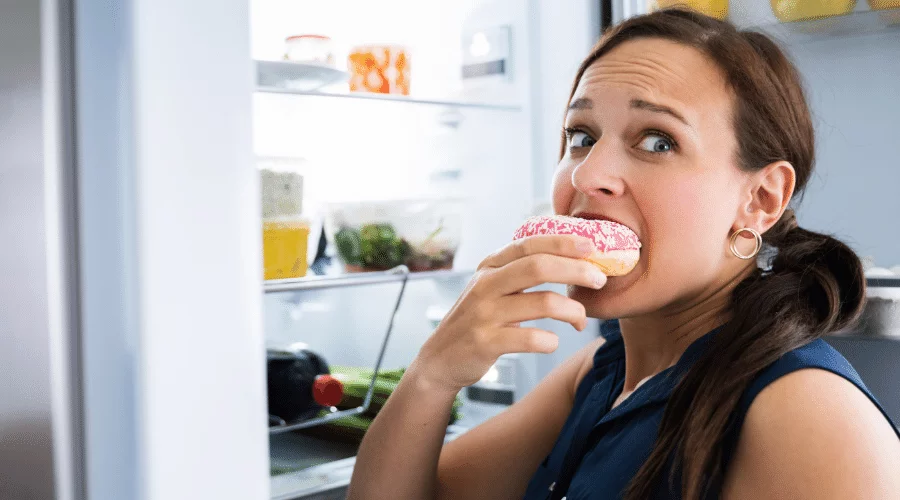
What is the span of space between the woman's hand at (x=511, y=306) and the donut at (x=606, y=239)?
0.02 m

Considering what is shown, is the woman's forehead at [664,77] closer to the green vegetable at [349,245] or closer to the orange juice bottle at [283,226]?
the orange juice bottle at [283,226]

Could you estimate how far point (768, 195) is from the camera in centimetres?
112

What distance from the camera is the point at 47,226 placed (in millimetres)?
729

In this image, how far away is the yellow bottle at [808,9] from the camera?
1376 millimetres

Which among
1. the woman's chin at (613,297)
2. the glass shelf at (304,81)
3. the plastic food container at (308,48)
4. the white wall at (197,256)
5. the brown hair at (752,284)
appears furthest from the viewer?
the plastic food container at (308,48)

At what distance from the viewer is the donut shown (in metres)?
1.01

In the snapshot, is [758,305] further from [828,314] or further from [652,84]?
[652,84]

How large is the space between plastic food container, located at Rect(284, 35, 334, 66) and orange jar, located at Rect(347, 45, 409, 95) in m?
0.13

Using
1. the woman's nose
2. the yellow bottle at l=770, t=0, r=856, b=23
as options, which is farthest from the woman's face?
the yellow bottle at l=770, t=0, r=856, b=23

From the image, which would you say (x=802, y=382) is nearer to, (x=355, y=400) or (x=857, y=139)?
(x=857, y=139)

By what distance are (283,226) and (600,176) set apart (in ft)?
2.36

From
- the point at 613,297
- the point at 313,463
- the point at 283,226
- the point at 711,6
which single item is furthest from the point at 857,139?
the point at 313,463

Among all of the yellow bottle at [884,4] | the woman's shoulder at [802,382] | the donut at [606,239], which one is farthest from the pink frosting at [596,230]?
the yellow bottle at [884,4]

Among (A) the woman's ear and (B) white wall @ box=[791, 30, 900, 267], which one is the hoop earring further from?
(B) white wall @ box=[791, 30, 900, 267]
